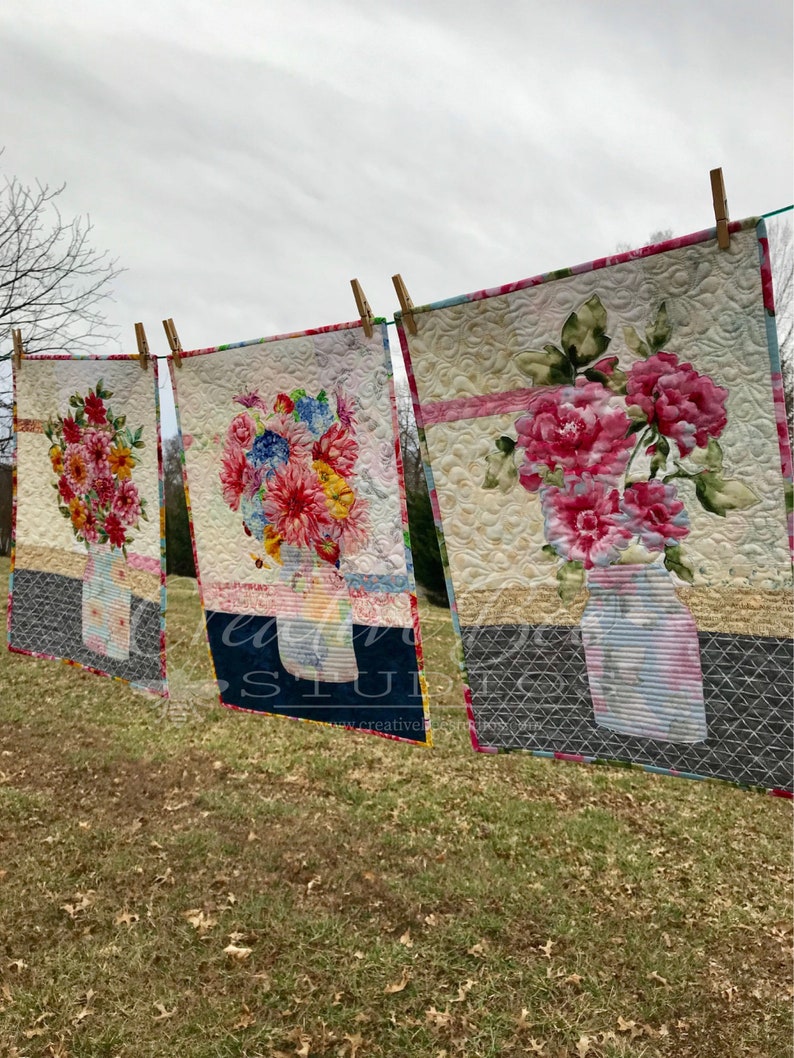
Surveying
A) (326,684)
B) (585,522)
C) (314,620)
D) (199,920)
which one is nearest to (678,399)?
(585,522)

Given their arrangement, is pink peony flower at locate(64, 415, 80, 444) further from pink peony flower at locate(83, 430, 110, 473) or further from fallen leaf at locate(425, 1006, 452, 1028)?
fallen leaf at locate(425, 1006, 452, 1028)

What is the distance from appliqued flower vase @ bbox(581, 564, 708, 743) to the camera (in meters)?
2.48

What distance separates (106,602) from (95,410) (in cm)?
107

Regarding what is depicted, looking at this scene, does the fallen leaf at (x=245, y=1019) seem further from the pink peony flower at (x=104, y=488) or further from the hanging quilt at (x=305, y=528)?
the pink peony flower at (x=104, y=488)

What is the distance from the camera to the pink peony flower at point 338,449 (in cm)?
305

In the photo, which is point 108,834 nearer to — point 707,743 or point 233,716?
point 233,716

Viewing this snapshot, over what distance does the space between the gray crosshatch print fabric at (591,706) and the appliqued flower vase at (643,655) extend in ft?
0.13

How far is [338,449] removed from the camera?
3.08 m

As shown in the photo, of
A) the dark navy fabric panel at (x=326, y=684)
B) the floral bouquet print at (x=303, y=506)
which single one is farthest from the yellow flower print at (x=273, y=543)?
the dark navy fabric panel at (x=326, y=684)

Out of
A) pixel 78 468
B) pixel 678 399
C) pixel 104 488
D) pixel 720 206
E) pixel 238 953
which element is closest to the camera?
pixel 720 206

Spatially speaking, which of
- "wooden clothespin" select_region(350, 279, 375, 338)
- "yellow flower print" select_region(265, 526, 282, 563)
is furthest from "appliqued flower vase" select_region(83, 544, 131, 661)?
"wooden clothespin" select_region(350, 279, 375, 338)

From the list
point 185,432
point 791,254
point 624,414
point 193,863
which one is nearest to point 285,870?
point 193,863

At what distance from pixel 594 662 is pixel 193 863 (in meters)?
2.12

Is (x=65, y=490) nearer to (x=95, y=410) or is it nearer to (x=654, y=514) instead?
(x=95, y=410)
